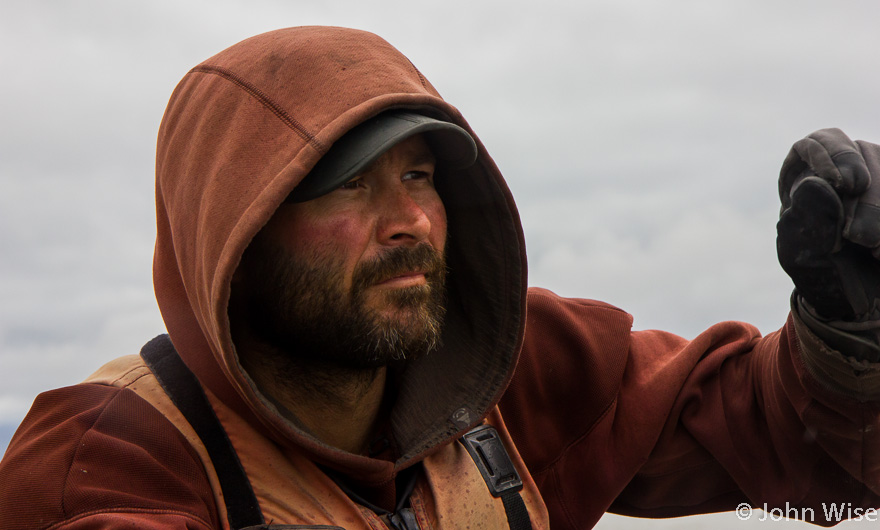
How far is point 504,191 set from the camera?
8.27ft

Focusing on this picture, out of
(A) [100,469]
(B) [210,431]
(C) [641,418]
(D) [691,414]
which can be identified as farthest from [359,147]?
(D) [691,414]

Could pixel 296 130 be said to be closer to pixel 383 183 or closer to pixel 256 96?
pixel 256 96

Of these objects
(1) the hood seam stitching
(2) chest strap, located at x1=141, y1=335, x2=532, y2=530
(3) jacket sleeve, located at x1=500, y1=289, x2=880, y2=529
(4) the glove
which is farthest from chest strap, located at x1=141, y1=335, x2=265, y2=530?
(4) the glove

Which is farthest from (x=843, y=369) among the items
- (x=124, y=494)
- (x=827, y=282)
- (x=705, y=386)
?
(x=124, y=494)

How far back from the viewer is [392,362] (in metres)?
2.61

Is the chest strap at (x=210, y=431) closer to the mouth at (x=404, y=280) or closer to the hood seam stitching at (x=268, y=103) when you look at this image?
the mouth at (x=404, y=280)

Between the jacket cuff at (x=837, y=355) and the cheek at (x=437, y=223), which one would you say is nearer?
the jacket cuff at (x=837, y=355)

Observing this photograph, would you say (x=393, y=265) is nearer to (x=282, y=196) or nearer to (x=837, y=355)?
(x=282, y=196)

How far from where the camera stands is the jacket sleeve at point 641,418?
8.66 feet

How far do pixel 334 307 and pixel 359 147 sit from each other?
418 millimetres

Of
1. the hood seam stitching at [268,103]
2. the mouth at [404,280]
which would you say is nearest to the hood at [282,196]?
the hood seam stitching at [268,103]

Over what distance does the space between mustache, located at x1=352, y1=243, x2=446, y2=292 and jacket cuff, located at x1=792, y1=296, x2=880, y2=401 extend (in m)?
0.99

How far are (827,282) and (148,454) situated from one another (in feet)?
5.40

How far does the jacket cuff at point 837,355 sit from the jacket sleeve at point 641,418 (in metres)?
0.25
